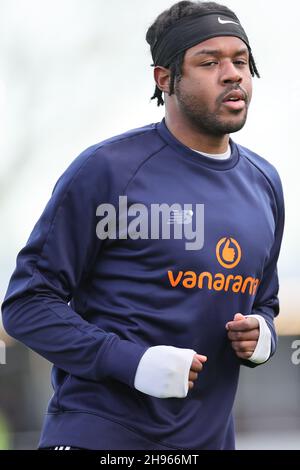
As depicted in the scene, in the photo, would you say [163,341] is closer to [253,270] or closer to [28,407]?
[253,270]

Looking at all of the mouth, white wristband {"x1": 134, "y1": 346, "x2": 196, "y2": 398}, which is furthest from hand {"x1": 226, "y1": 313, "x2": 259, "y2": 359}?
the mouth

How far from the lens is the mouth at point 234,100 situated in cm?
342

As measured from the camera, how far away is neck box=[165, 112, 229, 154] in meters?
3.56

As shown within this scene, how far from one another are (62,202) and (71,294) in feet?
0.99

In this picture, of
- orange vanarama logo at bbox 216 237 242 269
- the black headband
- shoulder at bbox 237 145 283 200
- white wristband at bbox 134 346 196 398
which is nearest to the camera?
white wristband at bbox 134 346 196 398

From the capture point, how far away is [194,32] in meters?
3.53

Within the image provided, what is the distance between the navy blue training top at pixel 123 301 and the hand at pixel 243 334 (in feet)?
0.17

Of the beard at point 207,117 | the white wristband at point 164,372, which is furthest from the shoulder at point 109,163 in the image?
the white wristband at point 164,372

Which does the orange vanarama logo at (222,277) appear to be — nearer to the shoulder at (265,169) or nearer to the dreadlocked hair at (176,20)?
the shoulder at (265,169)

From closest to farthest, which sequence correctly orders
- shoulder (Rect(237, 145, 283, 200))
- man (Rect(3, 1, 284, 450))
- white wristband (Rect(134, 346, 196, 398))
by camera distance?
white wristband (Rect(134, 346, 196, 398)), man (Rect(3, 1, 284, 450)), shoulder (Rect(237, 145, 283, 200))

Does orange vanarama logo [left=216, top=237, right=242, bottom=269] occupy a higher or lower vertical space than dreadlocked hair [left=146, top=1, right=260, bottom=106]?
lower

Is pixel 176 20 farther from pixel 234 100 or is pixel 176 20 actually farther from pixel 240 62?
pixel 234 100

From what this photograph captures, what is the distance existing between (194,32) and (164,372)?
113 cm

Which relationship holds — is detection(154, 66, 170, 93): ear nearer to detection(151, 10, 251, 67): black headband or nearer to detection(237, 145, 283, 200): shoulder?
detection(151, 10, 251, 67): black headband
